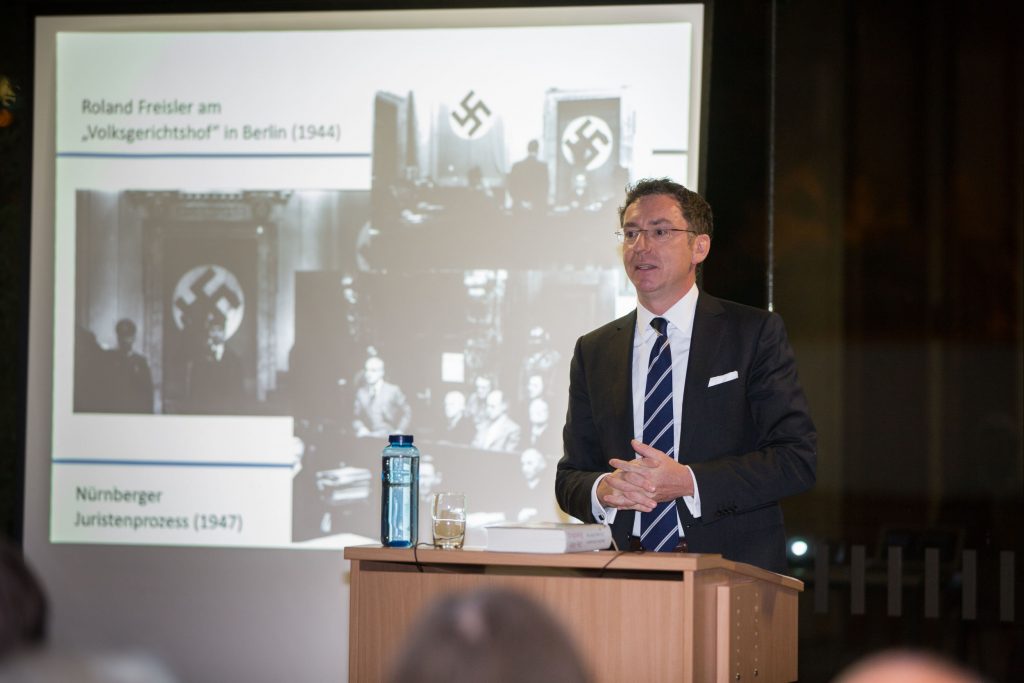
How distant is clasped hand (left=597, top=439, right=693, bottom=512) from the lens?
2.85 metres

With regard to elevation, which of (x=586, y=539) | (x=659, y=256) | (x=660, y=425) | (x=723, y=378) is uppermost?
(x=659, y=256)

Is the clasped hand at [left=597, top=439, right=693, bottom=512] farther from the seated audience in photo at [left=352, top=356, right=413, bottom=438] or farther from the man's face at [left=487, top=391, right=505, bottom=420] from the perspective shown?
the seated audience in photo at [left=352, top=356, right=413, bottom=438]

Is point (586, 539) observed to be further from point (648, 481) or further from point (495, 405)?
point (495, 405)

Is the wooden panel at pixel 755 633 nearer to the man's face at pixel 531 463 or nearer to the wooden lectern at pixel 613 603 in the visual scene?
the wooden lectern at pixel 613 603

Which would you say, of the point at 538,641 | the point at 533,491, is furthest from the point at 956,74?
the point at 538,641

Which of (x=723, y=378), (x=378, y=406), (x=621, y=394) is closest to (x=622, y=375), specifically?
(x=621, y=394)

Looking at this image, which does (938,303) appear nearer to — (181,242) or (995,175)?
(995,175)

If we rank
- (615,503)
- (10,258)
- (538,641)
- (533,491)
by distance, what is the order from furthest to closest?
(10,258) < (533,491) < (615,503) < (538,641)

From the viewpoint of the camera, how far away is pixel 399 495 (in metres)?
2.92

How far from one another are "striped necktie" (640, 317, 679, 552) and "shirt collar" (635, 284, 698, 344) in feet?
0.10

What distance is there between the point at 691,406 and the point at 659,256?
44cm

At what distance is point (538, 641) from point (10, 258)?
4.76 meters

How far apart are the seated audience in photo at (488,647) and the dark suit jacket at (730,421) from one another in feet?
6.94

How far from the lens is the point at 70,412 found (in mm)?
5102
